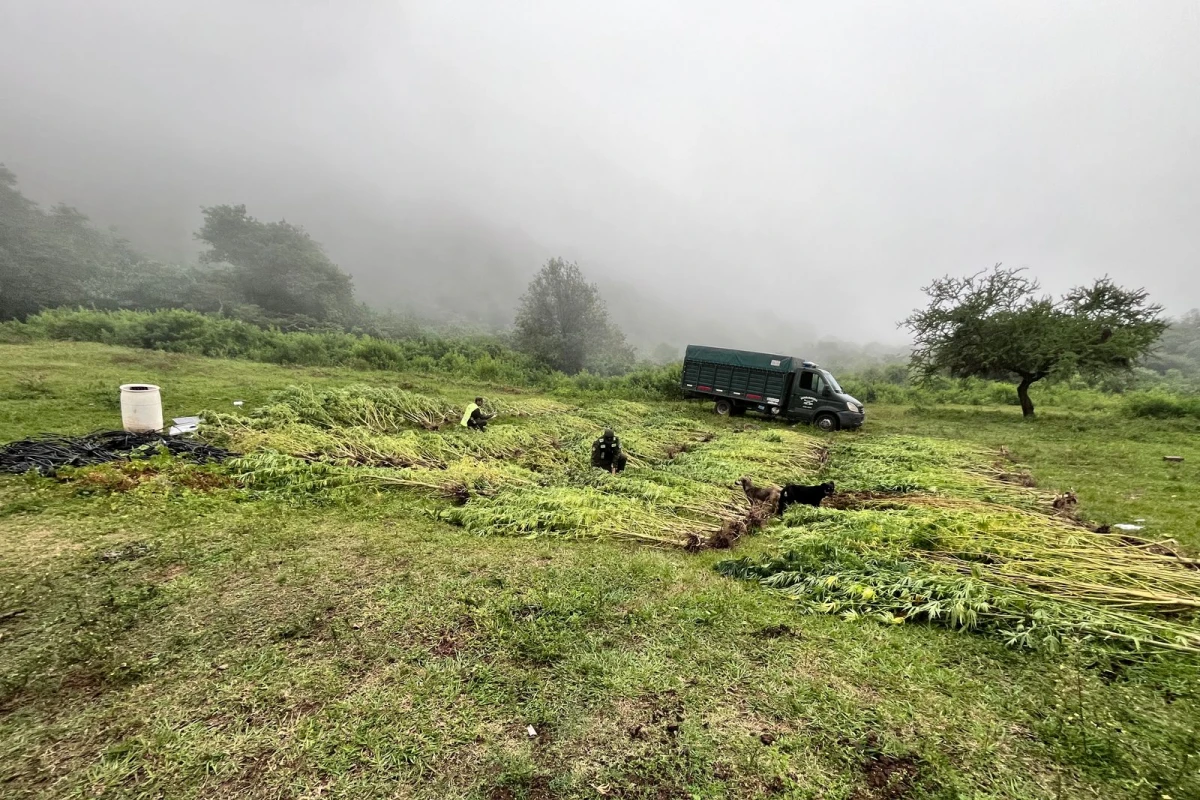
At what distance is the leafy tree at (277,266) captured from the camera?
43.5 meters

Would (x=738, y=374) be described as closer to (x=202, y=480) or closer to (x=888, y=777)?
(x=202, y=480)

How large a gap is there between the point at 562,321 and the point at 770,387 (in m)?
22.6

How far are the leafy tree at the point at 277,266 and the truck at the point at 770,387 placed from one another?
1581 inches

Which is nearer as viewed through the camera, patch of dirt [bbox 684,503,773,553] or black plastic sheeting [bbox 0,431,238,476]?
patch of dirt [bbox 684,503,773,553]

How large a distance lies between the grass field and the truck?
12.5 metres

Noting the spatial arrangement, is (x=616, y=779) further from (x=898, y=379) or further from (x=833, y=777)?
(x=898, y=379)

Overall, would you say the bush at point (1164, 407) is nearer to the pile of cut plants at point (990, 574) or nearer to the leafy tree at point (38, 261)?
the pile of cut plants at point (990, 574)

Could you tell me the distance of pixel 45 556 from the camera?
15.0ft

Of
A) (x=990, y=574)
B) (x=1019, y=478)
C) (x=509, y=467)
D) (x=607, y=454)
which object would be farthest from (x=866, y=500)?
(x=509, y=467)

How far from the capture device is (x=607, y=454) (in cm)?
974

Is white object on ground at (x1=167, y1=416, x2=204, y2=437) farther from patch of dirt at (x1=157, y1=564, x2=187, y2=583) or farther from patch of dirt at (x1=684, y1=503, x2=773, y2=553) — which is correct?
patch of dirt at (x1=684, y1=503, x2=773, y2=553)

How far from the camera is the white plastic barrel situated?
28.0 ft

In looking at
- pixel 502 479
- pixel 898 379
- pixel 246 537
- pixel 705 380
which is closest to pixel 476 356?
pixel 705 380

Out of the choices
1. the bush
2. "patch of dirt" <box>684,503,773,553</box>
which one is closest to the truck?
"patch of dirt" <box>684,503,773,553</box>
